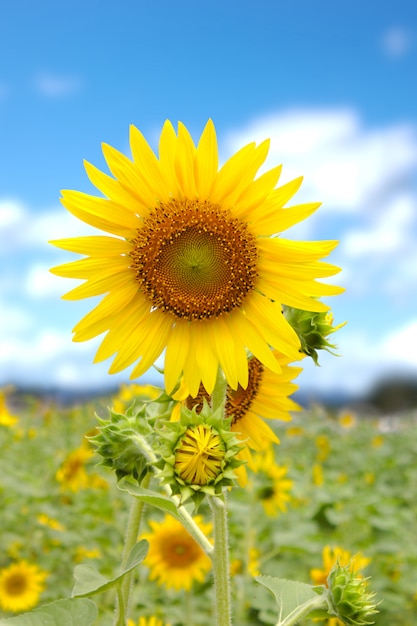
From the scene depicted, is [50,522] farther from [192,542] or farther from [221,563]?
[221,563]

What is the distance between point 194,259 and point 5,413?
471 centimetres

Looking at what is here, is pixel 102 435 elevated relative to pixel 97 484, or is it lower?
lower

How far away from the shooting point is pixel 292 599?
1.84 metres

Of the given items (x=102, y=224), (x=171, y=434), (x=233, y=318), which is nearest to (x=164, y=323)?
(x=233, y=318)

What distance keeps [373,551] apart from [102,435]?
3.27 m

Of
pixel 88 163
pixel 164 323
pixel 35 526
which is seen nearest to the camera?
pixel 88 163

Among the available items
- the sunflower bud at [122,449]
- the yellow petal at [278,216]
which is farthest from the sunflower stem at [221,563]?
the yellow petal at [278,216]

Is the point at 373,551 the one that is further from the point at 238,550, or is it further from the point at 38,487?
the point at 38,487

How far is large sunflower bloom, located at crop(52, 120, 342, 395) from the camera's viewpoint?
1793mm

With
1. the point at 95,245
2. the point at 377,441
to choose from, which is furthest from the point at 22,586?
the point at 377,441

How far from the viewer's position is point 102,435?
70.1 inches

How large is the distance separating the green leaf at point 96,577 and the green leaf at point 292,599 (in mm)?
327

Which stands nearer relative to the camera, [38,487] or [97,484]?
[38,487]

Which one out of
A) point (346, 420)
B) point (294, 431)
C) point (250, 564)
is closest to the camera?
point (250, 564)
